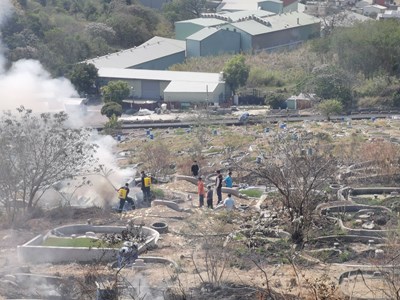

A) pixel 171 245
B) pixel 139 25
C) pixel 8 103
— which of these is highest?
pixel 139 25

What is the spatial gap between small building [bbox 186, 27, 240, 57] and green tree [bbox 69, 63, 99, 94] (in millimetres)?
7830

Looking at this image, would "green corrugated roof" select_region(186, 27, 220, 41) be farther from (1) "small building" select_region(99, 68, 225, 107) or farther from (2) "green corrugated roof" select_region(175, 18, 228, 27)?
(1) "small building" select_region(99, 68, 225, 107)

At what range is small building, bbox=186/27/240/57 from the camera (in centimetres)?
4484

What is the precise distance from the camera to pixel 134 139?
95.3 feet

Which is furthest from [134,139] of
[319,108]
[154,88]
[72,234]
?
[72,234]

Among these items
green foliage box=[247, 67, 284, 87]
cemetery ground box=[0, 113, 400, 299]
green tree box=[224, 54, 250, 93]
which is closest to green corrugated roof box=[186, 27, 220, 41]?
green foliage box=[247, 67, 284, 87]

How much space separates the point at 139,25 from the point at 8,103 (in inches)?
932

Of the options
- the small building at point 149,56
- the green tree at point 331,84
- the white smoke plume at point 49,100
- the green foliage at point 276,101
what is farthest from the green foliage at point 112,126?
the small building at point 149,56

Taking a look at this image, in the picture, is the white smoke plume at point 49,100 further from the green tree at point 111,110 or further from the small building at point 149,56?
the small building at point 149,56

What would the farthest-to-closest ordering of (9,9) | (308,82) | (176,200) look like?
(9,9), (308,82), (176,200)

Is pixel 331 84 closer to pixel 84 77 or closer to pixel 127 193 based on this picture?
pixel 84 77

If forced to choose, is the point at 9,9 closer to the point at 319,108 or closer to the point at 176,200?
the point at 319,108

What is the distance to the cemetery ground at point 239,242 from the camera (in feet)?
42.3

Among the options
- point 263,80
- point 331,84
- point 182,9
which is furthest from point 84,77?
point 182,9
